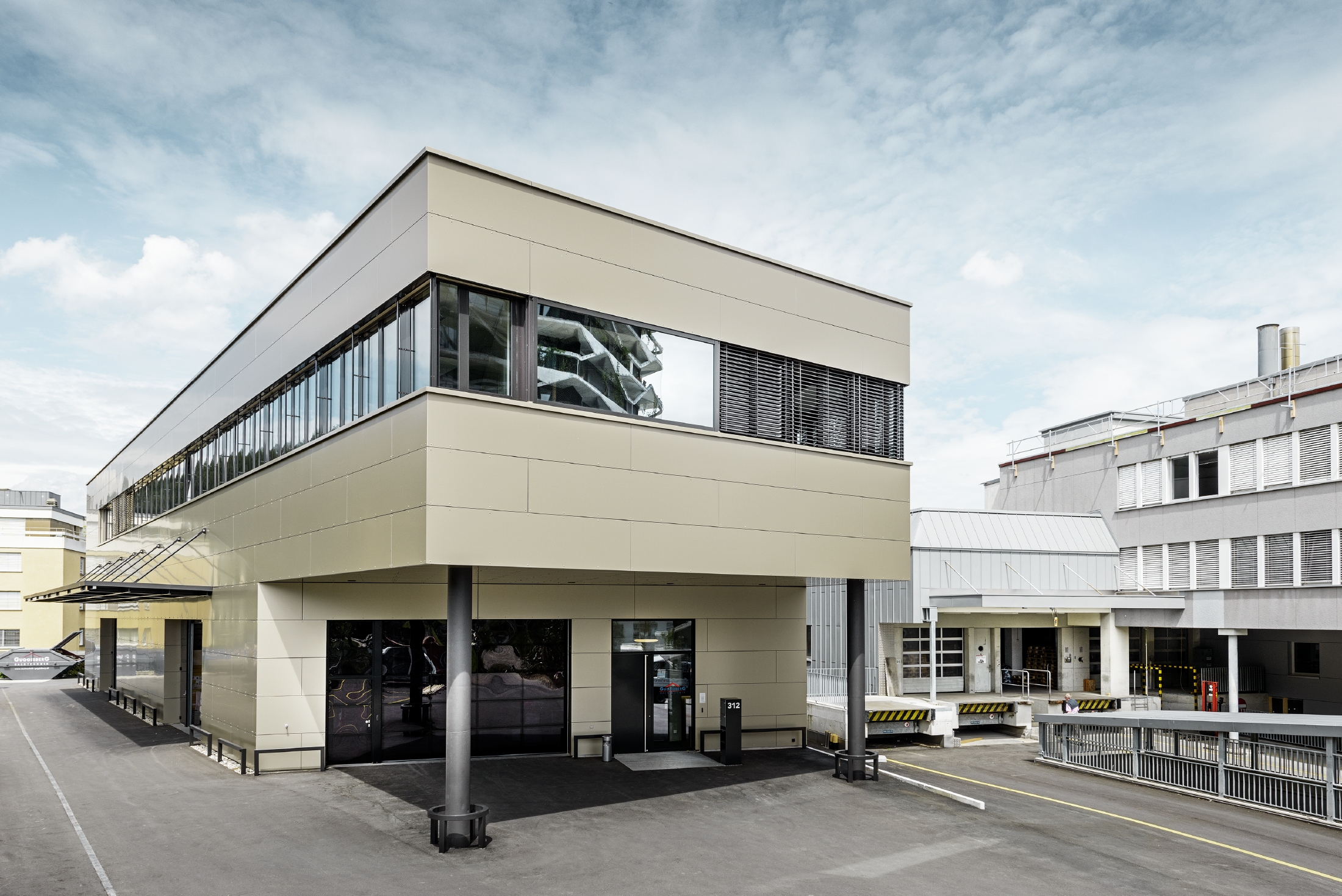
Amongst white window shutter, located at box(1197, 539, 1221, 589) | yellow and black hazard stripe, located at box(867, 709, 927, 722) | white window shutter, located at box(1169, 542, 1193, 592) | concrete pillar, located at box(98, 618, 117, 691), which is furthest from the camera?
concrete pillar, located at box(98, 618, 117, 691)

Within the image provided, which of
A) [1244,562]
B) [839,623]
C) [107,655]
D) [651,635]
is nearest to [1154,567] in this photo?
[1244,562]

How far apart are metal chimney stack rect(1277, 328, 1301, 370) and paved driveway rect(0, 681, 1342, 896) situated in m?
23.3

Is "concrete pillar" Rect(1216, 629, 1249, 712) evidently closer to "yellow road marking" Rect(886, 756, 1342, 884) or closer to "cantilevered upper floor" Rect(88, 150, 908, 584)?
"yellow road marking" Rect(886, 756, 1342, 884)

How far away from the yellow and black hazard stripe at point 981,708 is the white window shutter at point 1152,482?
9.87 metres

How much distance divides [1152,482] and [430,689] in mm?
25754

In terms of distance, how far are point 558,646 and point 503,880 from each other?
8.53m

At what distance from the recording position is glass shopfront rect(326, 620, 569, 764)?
18797 mm

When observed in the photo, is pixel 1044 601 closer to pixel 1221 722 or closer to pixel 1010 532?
pixel 1010 532

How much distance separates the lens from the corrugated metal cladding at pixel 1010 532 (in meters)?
30.3

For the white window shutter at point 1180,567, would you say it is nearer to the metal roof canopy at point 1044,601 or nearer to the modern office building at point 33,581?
the metal roof canopy at point 1044,601

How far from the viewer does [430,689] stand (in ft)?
63.2

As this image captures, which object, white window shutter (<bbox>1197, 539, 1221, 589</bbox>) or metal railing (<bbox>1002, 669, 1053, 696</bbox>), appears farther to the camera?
metal railing (<bbox>1002, 669, 1053, 696</bbox>)

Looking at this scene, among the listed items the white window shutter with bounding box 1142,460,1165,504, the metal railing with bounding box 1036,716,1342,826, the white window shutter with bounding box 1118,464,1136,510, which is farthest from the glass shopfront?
the white window shutter with bounding box 1118,464,1136,510

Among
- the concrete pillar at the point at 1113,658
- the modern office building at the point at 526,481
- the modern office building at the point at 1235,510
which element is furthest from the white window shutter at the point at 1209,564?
the modern office building at the point at 526,481
